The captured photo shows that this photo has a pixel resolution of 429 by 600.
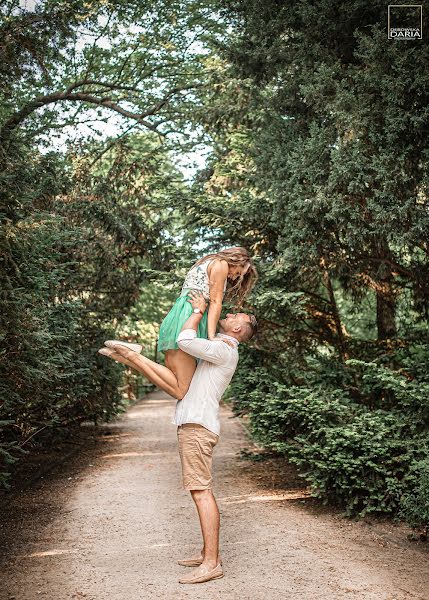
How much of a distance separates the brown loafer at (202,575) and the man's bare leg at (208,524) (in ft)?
0.10

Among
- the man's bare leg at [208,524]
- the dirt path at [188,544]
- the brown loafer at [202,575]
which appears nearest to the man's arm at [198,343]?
the man's bare leg at [208,524]

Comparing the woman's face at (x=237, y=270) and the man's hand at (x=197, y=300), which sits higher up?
the woman's face at (x=237, y=270)

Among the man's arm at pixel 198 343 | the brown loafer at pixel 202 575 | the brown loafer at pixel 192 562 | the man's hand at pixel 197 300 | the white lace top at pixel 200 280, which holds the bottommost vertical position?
the brown loafer at pixel 192 562

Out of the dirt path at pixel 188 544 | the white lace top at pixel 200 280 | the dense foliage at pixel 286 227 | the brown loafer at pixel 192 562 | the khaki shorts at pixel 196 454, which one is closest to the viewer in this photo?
the dirt path at pixel 188 544

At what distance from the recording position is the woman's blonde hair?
5.31 metres

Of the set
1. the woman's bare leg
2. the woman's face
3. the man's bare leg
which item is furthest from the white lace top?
the man's bare leg

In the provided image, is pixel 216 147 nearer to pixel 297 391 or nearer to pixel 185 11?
pixel 185 11

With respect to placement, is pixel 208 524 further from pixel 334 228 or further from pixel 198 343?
pixel 334 228

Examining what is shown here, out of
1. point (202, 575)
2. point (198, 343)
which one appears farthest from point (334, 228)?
point (202, 575)

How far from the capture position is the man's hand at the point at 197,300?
5113 mm

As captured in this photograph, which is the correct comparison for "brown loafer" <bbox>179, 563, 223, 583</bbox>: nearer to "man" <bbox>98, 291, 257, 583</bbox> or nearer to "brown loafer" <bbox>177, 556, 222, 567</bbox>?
"man" <bbox>98, 291, 257, 583</bbox>

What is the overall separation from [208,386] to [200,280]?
85 centimetres

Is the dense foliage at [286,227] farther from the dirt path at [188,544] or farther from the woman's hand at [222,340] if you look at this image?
the woman's hand at [222,340]

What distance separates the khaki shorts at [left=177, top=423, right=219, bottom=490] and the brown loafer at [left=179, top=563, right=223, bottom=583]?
60 cm
